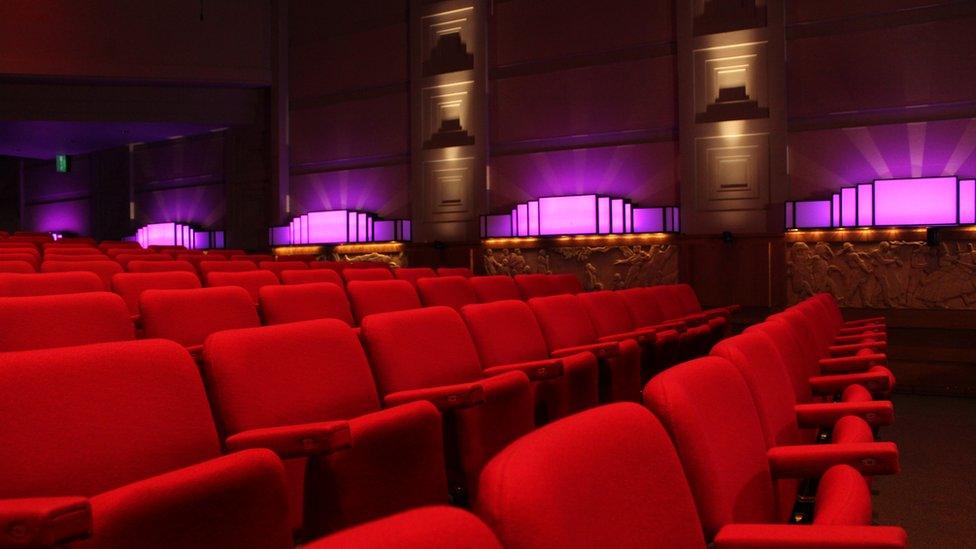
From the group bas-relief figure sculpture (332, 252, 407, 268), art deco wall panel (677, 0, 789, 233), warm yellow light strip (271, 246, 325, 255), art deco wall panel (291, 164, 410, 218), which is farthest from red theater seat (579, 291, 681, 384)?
warm yellow light strip (271, 246, 325, 255)

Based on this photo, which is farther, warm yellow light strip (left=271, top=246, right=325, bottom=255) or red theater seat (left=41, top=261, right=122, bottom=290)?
warm yellow light strip (left=271, top=246, right=325, bottom=255)

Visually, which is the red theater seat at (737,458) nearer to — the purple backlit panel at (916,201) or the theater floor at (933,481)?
the theater floor at (933,481)

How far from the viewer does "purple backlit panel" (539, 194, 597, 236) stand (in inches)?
169

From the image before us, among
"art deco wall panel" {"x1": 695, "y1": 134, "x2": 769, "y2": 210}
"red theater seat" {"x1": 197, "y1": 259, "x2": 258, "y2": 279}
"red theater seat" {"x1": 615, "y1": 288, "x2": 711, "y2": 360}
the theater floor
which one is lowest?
the theater floor

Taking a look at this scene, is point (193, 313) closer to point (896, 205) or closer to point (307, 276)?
point (307, 276)

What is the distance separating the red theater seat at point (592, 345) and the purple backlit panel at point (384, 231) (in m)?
3.50

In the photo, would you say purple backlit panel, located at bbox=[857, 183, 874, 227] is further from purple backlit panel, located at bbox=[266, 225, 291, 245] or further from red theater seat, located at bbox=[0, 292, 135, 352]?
purple backlit panel, located at bbox=[266, 225, 291, 245]

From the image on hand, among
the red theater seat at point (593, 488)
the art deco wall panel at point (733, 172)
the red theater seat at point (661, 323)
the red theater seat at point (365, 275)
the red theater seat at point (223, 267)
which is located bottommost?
the red theater seat at point (661, 323)

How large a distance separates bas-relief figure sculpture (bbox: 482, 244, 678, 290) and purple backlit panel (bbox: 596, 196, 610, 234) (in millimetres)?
104

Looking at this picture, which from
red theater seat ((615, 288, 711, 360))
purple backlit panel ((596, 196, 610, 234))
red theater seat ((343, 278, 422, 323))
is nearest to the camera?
red theater seat ((343, 278, 422, 323))

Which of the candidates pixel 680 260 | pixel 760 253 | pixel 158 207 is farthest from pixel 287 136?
pixel 760 253

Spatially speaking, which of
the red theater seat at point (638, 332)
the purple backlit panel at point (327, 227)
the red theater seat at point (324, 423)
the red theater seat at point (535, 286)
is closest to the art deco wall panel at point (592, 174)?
the purple backlit panel at point (327, 227)

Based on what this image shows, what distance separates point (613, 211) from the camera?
4234mm

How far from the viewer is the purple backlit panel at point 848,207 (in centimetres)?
356
